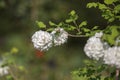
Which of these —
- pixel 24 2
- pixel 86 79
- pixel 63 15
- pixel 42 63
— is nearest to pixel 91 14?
pixel 63 15

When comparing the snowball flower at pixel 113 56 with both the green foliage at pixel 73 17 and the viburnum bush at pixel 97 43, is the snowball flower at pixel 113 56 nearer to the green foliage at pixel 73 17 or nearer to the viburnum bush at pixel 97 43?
the viburnum bush at pixel 97 43

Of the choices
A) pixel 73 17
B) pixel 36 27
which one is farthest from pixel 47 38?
pixel 36 27

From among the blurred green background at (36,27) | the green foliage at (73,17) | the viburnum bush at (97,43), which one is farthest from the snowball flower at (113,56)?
the blurred green background at (36,27)

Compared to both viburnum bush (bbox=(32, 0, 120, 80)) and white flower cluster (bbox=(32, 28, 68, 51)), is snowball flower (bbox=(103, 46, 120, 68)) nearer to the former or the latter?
viburnum bush (bbox=(32, 0, 120, 80))

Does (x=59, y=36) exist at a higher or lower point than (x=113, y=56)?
higher

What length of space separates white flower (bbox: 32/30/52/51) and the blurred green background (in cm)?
373

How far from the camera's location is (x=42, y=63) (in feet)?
20.2

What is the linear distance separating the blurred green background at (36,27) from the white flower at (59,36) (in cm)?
365

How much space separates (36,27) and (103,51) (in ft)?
13.8

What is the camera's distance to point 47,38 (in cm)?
240

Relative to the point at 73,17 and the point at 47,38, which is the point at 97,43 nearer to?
the point at 47,38

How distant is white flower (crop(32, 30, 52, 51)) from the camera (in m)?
2.38

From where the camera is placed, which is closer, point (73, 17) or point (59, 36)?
point (59, 36)

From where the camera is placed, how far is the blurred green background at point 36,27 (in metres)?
6.62
